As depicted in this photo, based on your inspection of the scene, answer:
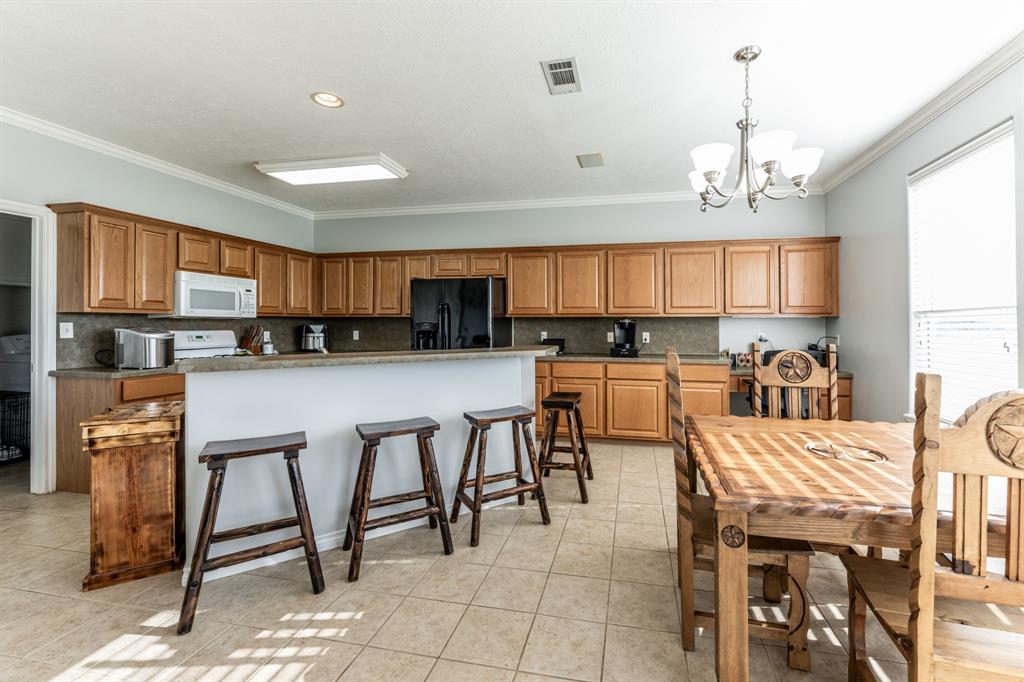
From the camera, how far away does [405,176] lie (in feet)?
14.2

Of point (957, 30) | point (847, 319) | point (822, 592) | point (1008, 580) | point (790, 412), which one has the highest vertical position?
point (957, 30)

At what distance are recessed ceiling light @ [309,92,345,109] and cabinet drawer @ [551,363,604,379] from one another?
3.00 meters

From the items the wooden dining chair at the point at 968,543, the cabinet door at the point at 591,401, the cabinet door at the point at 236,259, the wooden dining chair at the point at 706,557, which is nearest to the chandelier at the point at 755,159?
the wooden dining chair at the point at 706,557

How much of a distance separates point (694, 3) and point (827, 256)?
10.9 ft

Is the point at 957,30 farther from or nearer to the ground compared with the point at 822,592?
farther from the ground

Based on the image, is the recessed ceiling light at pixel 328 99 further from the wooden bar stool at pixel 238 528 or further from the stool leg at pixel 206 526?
the stool leg at pixel 206 526

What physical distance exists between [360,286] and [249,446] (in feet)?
12.6

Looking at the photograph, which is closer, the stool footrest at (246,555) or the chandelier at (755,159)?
the stool footrest at (246,555)

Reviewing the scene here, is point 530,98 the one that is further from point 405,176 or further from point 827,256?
point 827,256

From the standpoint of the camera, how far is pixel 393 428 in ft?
7.70

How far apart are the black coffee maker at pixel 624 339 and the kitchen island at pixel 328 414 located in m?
2.01

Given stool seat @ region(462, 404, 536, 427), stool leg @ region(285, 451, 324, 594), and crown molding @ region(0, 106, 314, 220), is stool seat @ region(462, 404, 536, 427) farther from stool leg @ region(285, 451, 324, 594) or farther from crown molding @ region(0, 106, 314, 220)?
crown molding @ region(0, 106, 314, 220)

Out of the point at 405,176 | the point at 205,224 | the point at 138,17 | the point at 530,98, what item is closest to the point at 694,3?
the point at 530,98

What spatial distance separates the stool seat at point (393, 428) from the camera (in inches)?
89.5
